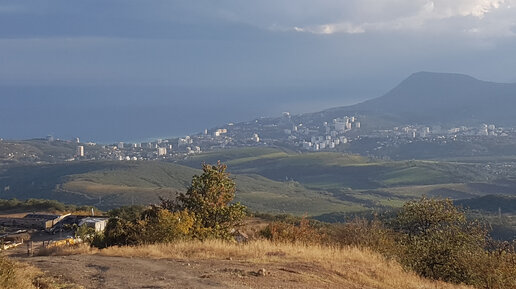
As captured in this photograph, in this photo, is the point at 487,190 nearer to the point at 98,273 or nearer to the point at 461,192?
the point at 461,192

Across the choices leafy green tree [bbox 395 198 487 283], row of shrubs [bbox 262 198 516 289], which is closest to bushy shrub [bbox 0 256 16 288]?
row of shrubs [bbox 262 198 516 289]

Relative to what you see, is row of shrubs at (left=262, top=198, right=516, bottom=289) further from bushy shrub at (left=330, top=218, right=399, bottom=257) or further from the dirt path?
the dirt path

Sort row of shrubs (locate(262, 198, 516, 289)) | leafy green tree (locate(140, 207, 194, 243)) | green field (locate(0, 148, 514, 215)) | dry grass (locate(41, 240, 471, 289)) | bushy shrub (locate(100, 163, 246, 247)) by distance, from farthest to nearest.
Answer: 1. green field (locate(0, 148, 514, 215))
2. bushy shrub (locate(100, 163, 246, 247))
3. leafy green tree (locate(140, 207, 194, 243))
4. row of shrubs (locate(262, 198, 516, 289))
5. dry grass (locate(41, 240, 471, 289))

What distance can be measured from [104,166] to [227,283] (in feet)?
371

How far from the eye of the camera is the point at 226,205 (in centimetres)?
1667

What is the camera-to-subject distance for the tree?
52.5ft

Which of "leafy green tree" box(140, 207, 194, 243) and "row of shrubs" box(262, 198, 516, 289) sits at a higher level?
"leafy green tree" box(140, 207, 194, 243)

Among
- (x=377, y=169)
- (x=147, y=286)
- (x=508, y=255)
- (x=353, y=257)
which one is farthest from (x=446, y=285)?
(x=377, y=169)

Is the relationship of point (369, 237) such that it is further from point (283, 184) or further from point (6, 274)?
point (283, 184)

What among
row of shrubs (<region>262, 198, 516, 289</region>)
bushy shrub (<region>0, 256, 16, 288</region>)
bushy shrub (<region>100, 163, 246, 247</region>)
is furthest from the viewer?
bushy shrub (<region>100, 163, 246, 247</region>)

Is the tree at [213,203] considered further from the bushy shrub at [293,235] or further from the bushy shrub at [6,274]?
the bushy shrub at [6,274]

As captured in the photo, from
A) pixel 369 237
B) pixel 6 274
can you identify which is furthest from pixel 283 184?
pixel 6 274

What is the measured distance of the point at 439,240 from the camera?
43.0ft

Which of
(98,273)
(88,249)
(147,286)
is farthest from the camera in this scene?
(88,249)
